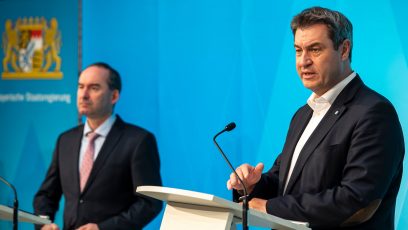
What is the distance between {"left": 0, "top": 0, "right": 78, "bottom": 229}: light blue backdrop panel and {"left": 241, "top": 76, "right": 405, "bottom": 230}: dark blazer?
357cm

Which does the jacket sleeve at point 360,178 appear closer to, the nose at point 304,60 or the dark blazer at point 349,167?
the dark blazer at point 349,167

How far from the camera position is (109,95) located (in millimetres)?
5238

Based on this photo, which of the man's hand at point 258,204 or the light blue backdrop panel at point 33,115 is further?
the light blue backdrop panel at point 33,115

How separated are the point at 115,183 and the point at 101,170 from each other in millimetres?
132

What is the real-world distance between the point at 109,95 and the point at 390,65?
6.42 feet

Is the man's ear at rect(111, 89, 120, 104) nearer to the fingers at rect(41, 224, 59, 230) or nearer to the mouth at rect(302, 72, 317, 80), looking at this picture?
the fingers at rect(41, 224, 59, 230)

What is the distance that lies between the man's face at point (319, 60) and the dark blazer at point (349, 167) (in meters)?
0.09

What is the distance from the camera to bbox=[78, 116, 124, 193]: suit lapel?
16.2ft

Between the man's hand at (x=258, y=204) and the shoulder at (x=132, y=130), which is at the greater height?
the shoulder at (x=132, y=130)

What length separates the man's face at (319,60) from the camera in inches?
136

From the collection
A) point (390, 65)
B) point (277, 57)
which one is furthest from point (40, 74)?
point (390, 65)

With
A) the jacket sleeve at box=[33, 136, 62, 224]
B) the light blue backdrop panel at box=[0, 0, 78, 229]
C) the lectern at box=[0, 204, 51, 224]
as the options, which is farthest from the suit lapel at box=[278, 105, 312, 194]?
the light blue backdrop panel at box=[0, 0, 78, 229]

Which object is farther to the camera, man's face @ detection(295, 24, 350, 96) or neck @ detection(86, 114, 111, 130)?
neck @ detection(86, 114, 111, 130)

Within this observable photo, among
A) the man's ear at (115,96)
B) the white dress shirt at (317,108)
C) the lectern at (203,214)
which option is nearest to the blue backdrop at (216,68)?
the man's ear at (115,96)
